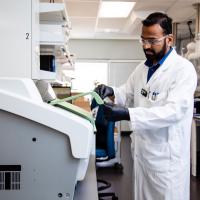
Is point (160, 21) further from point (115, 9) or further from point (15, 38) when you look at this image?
point (115, 9)

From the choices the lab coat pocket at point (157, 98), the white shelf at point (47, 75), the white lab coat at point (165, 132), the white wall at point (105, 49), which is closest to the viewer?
the white lab coat at point (165, 132)

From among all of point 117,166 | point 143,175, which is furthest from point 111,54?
point 143,175

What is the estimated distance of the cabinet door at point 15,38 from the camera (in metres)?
1.66

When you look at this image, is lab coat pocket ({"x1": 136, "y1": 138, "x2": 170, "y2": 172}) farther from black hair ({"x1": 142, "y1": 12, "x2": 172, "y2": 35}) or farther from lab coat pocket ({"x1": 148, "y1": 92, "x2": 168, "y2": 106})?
black hair ({"x1": 142, "y1": 12, "x2": 172, "y2": 35})

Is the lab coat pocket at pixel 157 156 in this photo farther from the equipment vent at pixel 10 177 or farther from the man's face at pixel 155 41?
the equipment vent at pixel 10 177

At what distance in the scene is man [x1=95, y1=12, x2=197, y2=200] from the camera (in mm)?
1408

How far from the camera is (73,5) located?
4.49m

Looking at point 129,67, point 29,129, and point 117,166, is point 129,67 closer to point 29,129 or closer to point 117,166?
point 117,166

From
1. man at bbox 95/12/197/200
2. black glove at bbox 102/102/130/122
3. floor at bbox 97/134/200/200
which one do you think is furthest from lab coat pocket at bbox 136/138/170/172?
floor at bbox 97/134/200/200

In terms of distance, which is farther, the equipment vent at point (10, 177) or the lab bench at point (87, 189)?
the lab bench at point (87, 189)

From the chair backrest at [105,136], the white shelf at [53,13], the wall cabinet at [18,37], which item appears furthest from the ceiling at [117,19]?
the wall cabinet at [18,37]

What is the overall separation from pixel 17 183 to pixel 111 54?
6877mm

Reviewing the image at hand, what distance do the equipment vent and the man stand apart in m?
0.66

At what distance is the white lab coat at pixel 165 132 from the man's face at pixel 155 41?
6 centimetres
